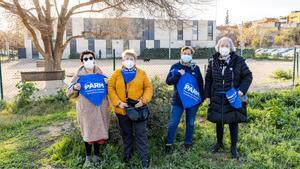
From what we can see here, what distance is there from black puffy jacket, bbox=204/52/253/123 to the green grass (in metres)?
0.65

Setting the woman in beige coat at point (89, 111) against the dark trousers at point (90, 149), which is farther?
the dark trousers at point (90, 149)

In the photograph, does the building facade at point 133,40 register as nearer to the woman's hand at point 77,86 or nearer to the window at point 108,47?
the window at point 108,47

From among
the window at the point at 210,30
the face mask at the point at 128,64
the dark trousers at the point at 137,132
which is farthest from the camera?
the window at the point at 210,30

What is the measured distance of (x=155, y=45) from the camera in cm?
5356

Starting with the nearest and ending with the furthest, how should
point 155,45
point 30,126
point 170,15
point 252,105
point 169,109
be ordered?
point 169,109
point 30,126
point 252,105
point 170,15
point 155,45

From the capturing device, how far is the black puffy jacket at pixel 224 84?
4164 mm

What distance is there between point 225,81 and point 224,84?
45mm

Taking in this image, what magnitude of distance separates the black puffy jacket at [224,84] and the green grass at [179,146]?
0.65 meters

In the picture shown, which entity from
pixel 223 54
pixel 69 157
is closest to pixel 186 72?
pixel 223 54

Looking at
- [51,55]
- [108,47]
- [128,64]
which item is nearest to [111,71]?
[51,55]

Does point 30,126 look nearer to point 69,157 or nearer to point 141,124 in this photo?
point 69,157

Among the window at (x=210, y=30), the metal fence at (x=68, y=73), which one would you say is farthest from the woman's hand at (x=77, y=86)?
the window at (x=210, y=30)

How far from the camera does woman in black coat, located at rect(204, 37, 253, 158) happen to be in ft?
13.6

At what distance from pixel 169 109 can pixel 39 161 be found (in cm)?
218
